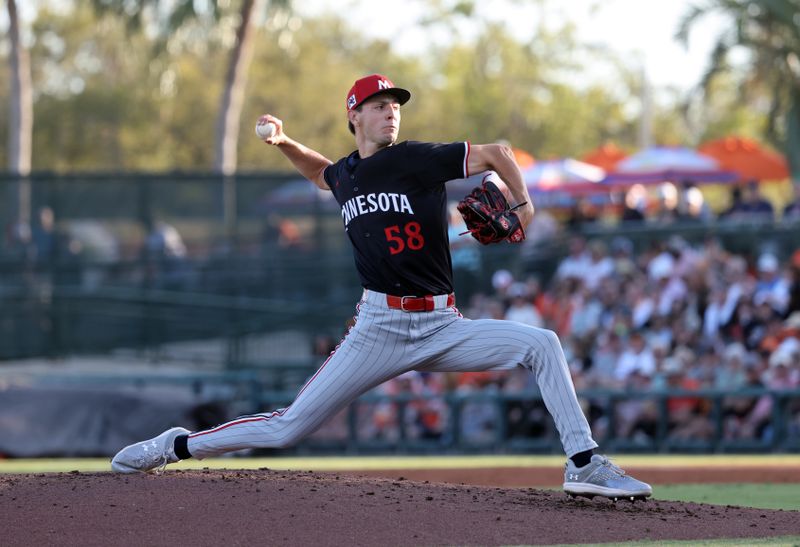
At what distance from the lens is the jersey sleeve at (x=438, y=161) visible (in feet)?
20.1

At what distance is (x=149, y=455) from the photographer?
Result: 22.5 ft

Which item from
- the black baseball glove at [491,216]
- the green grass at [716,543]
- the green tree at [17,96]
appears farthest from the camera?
the green tree at [17,96]

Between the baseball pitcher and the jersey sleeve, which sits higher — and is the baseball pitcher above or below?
below

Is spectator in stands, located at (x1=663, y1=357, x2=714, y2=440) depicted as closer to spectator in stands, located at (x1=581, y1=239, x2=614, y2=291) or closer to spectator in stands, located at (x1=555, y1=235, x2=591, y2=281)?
spectator in stands, located at (x1=581, y1=239, x2=614, y2=291)

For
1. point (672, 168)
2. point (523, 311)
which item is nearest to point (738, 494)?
point (523, 311)

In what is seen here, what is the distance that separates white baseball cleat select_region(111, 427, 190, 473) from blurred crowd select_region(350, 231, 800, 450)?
8116 millimetres

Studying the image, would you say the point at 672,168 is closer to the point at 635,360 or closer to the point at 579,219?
the point at 579,219

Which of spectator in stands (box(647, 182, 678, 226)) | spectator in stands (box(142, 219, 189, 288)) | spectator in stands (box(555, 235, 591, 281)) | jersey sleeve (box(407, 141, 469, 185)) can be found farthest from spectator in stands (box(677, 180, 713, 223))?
jersey sleeve (box(407, 141, 469, 185))

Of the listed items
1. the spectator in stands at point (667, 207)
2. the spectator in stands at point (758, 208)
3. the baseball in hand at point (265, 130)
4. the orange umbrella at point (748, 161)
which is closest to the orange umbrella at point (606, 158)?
the orange umbrella at point (748, 161)

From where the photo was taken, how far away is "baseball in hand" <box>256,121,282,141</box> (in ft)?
22.2

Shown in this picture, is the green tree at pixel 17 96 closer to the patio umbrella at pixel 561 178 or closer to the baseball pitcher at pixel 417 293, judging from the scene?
the patio umbrella at pixel 561 178

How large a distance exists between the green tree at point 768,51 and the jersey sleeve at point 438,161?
62.6 feet

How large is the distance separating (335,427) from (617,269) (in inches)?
179

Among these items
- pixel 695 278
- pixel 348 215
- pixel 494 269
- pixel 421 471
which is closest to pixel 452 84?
pixel 494 269
